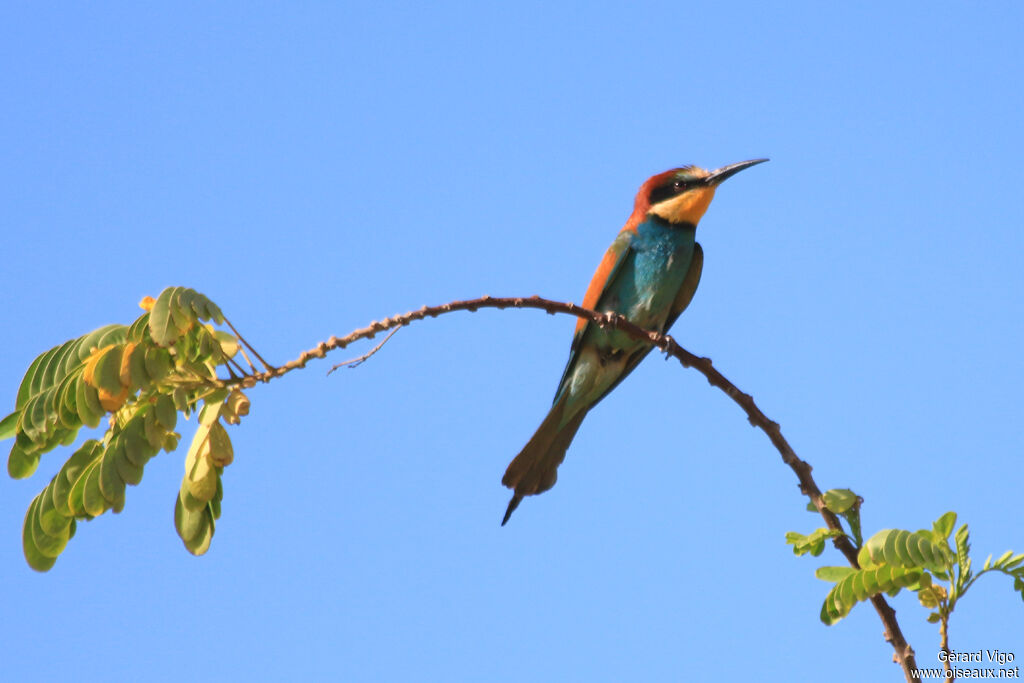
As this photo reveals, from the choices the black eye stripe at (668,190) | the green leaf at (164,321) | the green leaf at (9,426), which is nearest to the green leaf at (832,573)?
the green leaf at (164,321)

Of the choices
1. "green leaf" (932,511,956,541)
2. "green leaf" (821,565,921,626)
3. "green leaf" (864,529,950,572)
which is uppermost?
"green leaf" (932,511,956,541)

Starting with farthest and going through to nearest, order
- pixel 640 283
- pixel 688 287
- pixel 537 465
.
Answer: pixel 688 287, pixel 640 283, pixel 537 465

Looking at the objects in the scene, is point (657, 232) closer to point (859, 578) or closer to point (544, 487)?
point (544, 487)

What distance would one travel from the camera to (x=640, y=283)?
423cm

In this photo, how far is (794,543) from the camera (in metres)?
1.78

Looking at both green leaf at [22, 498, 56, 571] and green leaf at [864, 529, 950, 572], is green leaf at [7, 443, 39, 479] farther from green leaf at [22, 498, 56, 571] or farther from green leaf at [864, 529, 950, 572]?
green leaf at [864, 529, 950, 572]

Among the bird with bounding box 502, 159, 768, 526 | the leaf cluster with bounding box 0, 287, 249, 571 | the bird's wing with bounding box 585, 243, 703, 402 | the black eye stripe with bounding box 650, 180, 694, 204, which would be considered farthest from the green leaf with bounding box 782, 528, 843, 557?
the black eye stripe with bounding box 650, 180, 694, 204

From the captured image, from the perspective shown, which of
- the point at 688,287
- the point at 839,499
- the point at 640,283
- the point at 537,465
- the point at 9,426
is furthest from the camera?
the point at 688,287

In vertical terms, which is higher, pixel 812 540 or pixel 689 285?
pixel 689 285

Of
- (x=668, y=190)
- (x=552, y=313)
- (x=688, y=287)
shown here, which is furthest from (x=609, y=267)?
(x=552, y=313)

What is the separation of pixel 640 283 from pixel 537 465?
1297 mm

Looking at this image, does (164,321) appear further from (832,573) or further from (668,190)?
(668,190)

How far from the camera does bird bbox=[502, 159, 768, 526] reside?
3928 millimetres

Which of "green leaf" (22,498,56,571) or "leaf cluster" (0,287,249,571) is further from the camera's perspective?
"green leaf" (22,498,56,571)
